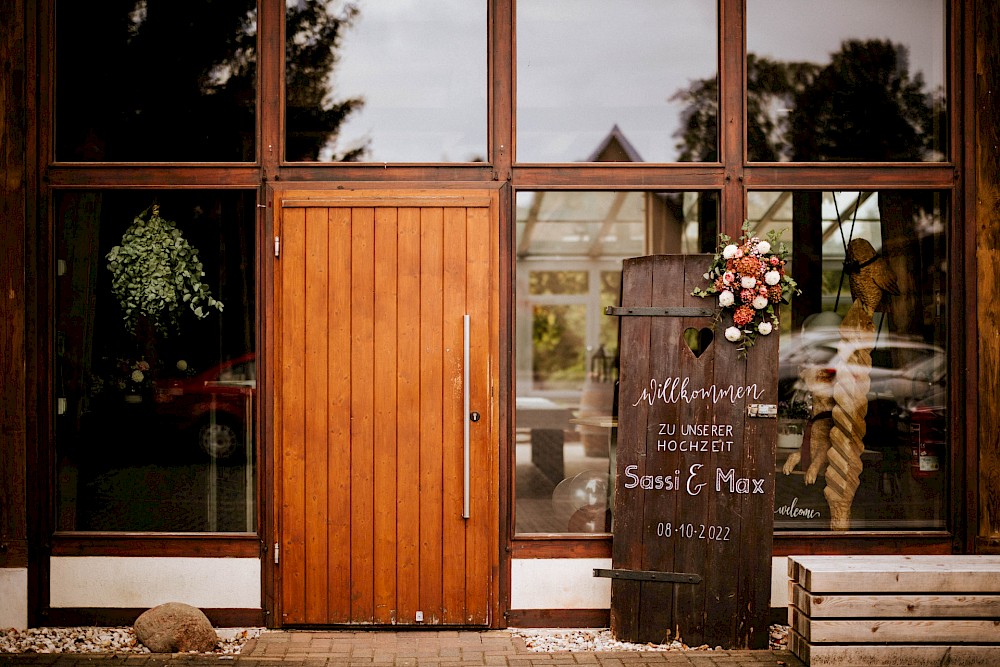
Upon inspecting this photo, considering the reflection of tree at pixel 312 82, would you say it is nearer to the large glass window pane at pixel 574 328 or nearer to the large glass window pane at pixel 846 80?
the large glass window pane at pixel 574 328

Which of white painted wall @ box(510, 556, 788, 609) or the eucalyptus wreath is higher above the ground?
the eucalyptus wreath

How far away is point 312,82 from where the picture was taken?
481 cm

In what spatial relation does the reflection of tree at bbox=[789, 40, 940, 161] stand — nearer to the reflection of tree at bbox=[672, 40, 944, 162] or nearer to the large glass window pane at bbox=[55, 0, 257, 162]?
the reflection of tree at bbox=[672, 40, 944, 162]

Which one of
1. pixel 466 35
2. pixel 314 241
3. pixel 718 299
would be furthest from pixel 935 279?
pixel 314 241

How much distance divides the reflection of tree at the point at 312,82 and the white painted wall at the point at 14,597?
8.96 ft

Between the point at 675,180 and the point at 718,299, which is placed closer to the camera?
the point at 718,299

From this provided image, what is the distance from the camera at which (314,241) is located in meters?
4.62

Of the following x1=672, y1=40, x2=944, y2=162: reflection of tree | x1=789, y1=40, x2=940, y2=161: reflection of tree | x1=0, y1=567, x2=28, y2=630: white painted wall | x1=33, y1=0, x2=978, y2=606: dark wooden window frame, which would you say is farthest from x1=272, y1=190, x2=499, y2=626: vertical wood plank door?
x1=789, y1=40, x2=940, y2=161: reflection of tree

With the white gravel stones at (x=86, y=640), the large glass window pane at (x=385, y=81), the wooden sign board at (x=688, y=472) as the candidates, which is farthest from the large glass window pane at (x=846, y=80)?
the white gravel stones at (x=86, y=640)

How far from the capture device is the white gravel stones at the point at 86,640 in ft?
14.2

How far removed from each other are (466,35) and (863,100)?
92.5 inches

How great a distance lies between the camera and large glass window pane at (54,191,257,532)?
15.5 ft

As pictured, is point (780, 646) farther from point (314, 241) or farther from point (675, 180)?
point (314, 241)

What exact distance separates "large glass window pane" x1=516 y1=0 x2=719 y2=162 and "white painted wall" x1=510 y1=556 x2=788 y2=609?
2.27m
